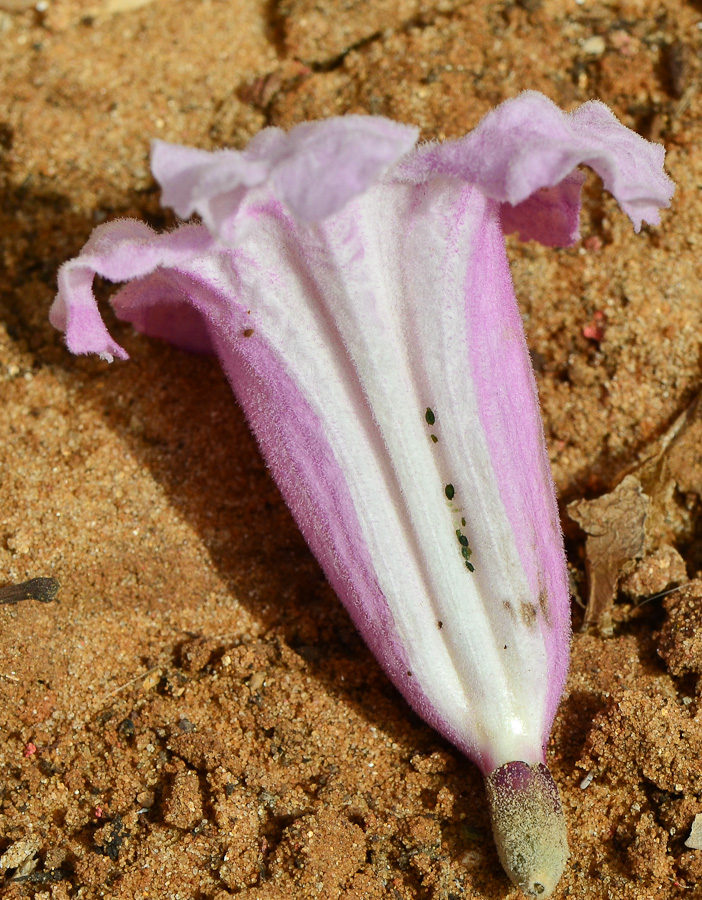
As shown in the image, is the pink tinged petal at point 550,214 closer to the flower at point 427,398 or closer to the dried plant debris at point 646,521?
the flower at point 427,398

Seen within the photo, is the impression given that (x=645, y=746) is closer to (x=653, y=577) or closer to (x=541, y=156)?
(x=653, y=577)

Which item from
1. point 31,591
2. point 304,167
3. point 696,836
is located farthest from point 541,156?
point 31,591

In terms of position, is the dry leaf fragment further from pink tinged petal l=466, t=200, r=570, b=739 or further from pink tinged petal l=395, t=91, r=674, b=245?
pink tinged petal l=395, t=91, r=674, b=245

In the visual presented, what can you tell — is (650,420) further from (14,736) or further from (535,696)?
(14,736)

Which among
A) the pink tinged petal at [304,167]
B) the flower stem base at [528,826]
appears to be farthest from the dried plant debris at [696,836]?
the pink tinged petal at [304,167]

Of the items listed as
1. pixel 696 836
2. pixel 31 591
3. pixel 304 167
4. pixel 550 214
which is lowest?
pixel 696 836

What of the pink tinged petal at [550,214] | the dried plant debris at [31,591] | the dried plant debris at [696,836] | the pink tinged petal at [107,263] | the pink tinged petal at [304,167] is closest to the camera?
the pink tinged petal at [304,167]
